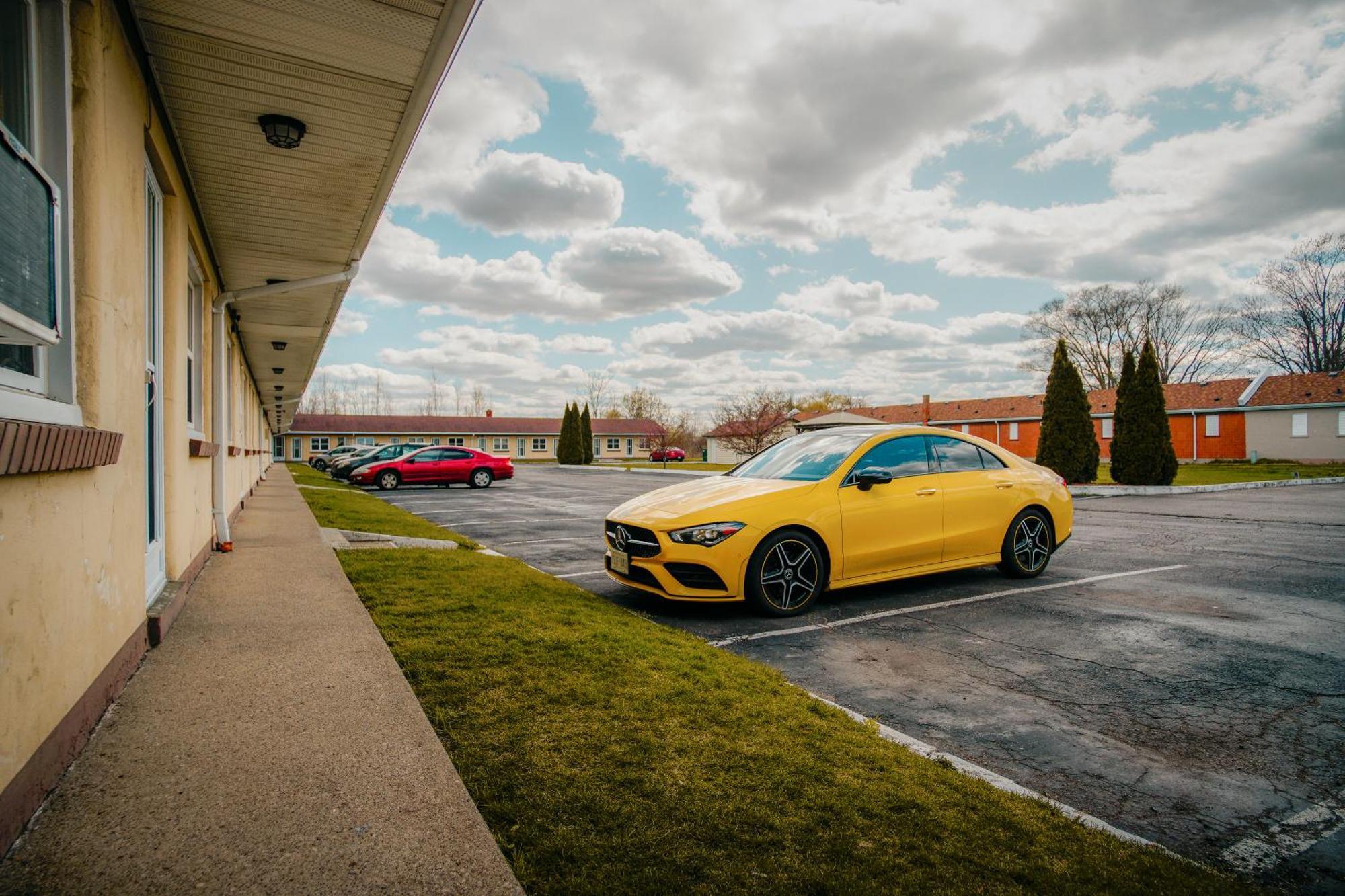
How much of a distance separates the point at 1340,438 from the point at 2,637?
164ft

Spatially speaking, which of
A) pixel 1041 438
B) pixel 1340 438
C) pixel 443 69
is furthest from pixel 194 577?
pixel 1340 438

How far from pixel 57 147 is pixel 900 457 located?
6063 mm

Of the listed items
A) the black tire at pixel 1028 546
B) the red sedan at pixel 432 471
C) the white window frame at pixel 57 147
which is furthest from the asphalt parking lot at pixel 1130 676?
the red sedan at pixel 432 471

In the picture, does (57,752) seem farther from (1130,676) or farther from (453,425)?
(453,425)

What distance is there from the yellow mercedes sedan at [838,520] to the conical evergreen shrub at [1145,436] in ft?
63.0

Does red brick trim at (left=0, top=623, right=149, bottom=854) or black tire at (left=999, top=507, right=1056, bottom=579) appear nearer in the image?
red brick trim at (left=0, top=623, right=149, bottom=854)

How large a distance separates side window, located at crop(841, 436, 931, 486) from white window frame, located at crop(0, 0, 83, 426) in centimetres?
541

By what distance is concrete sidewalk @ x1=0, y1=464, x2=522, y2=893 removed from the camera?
6.27ft

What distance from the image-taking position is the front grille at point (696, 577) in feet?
18.1

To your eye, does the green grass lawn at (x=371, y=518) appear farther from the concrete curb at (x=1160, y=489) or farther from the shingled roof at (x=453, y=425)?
the shingled roof at (x=453, y=425)

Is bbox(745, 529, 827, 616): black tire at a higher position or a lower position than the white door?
lower

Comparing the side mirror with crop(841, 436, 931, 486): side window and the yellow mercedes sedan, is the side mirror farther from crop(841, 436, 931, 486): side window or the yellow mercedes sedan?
crop(841, 436, 931, 486): side window

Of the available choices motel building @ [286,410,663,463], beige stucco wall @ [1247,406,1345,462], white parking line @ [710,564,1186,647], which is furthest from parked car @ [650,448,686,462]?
white parking line @ [710,564,1186,647]

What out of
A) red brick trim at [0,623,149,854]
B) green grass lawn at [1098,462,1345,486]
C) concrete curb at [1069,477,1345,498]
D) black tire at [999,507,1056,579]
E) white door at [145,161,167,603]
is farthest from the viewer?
green grass lawn at [1098,462,1345,486]
